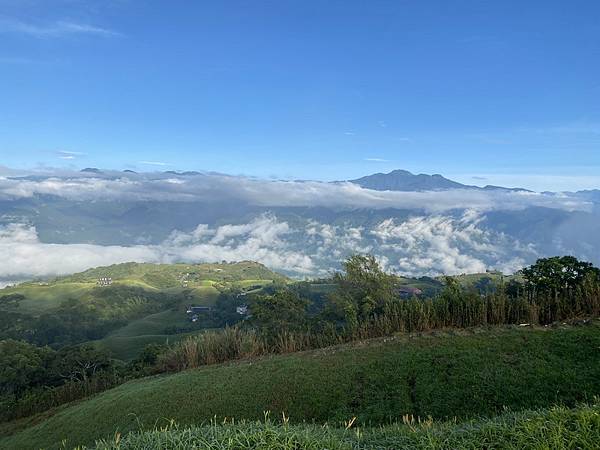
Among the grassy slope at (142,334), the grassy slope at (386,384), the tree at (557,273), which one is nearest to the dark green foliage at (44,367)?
the grassy slope at (142,334)

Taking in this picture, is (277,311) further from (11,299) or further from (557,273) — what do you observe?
(11,299)

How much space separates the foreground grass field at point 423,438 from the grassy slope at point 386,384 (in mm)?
5998

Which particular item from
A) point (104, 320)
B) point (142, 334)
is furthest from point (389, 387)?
point (104, 320)

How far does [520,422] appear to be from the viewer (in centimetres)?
644

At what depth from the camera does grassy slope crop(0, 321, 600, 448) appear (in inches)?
495

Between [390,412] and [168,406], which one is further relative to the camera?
[168,406]

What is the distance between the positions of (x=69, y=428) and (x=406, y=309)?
49.6 feet

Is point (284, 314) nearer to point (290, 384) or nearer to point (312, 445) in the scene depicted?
point (290, 384)

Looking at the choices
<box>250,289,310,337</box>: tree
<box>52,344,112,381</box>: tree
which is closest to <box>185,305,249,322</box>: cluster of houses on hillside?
<box>52,344,112,381</box>: tree

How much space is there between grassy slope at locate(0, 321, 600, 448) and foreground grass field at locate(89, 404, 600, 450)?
19.7ft

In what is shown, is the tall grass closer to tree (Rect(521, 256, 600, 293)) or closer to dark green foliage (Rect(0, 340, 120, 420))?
tree (Rect(521, 256, 600, 293))

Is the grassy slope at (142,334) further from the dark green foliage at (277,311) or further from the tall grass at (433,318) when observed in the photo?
the tall grass at (433,318)

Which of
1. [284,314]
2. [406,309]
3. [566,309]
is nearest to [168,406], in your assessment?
[406,309]

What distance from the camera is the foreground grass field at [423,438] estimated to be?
226 inches
